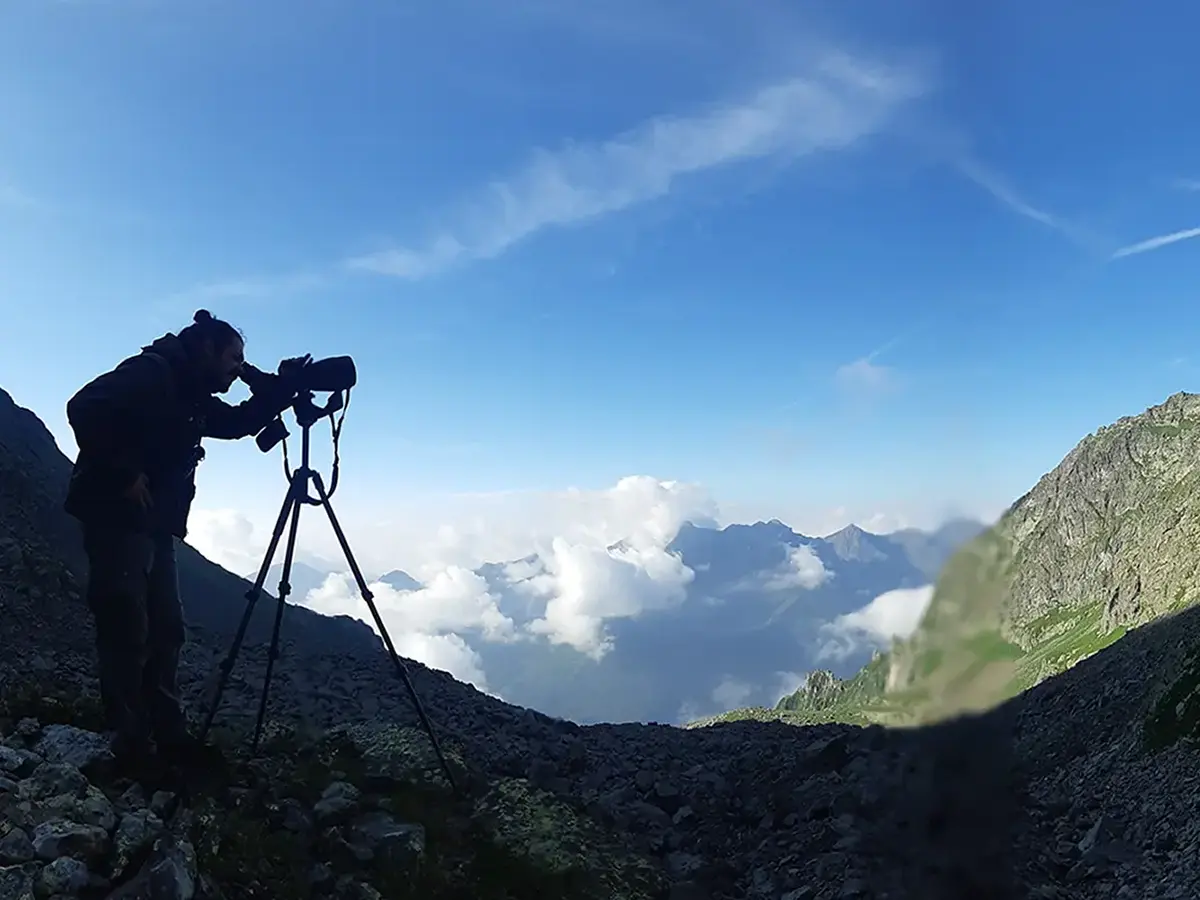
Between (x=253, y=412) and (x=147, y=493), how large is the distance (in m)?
1.62

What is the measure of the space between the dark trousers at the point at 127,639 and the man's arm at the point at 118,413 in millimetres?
656

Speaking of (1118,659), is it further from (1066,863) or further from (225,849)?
(225,849)

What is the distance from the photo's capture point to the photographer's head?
26.7 ft

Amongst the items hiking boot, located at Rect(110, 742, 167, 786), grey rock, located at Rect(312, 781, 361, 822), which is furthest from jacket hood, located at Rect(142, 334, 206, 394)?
grey rock, located at Rect(312, 781, 361, 822)

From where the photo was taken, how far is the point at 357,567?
9.08m

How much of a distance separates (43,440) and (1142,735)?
3600 centimetres

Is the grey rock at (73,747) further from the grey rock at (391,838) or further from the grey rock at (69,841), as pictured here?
the grey rock at (391,838)

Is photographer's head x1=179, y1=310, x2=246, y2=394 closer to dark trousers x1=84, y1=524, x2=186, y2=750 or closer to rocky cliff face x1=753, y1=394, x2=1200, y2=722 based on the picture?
dark trousers x1=84, y1=524, x2=186, y2=750

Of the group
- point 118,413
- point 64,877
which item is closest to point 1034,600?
point 118,413

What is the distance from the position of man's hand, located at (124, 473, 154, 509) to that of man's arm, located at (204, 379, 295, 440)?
4.48ft

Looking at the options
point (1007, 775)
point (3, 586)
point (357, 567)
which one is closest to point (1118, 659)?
point (1007, 775)

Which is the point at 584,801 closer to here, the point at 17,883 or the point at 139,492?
the point at 139,492

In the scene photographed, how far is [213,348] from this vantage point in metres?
8.17

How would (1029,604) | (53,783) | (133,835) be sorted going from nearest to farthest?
(133,835) → (53,783) → (1029,604)
